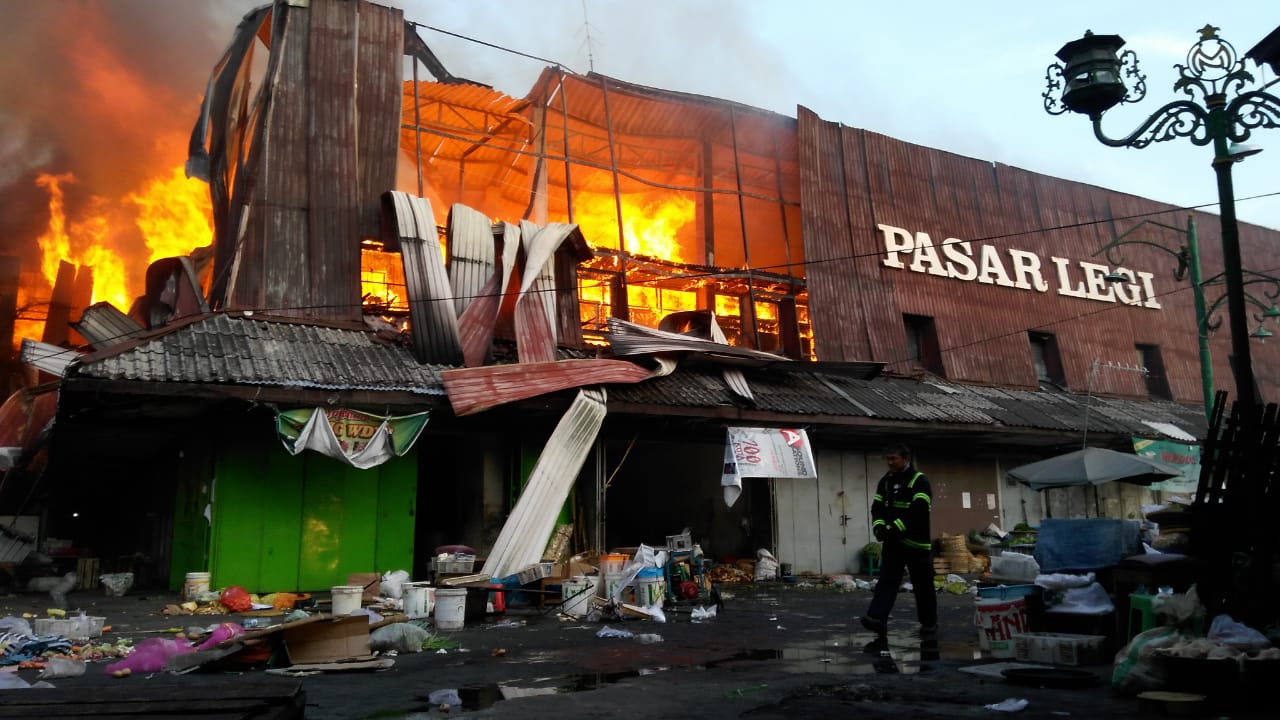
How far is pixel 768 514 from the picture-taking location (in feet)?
63.8

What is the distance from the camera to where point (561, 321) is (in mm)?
18516

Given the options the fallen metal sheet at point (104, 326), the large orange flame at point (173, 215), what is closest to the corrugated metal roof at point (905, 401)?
the fallen metal sheet at point (104, 326)

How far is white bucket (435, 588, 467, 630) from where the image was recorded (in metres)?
10.6

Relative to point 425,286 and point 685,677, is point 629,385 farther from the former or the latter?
point 685,677

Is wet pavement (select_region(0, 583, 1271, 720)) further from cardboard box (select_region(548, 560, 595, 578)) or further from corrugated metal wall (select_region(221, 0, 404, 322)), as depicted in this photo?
corrugated metal wall (select_region(221, 0, 404, 322))

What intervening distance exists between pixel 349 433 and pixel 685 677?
28.9 ft

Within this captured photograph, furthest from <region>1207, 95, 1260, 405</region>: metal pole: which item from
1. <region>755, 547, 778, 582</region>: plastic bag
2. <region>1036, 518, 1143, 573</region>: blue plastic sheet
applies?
<region>755, 547, 778, 582</region>: plastic bag

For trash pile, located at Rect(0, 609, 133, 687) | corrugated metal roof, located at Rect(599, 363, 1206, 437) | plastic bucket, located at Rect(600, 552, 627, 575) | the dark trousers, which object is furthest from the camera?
corrugated metal roof, located at Rect(599, 363, 1206, 437)

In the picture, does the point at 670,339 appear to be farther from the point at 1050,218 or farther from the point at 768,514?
the point at 1050,218

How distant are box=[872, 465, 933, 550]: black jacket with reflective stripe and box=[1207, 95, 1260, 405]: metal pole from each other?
Answer: 2.94 metres

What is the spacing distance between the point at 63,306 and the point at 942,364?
80.9ft

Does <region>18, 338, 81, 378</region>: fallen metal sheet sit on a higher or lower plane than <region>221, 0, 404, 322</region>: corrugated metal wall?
lower

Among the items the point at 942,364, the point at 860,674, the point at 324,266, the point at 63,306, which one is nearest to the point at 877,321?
the point at 942,364

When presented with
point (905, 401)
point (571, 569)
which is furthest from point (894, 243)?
point (571, 569)
